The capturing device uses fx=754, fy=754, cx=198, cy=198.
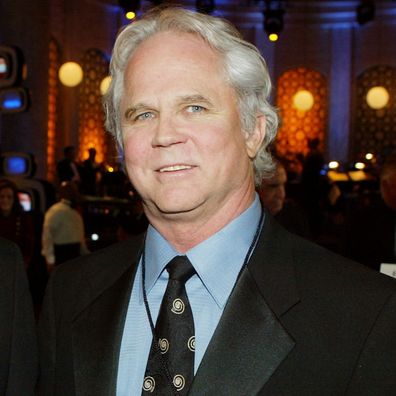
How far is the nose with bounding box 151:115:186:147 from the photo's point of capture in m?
1.50

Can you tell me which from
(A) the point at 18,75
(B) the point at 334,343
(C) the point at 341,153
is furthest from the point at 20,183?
(C) the point at 341,153

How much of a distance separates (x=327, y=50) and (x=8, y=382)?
17.4m

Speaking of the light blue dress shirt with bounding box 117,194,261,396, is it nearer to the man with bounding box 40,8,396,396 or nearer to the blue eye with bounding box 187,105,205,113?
the man with bounding box 40,8,396,396

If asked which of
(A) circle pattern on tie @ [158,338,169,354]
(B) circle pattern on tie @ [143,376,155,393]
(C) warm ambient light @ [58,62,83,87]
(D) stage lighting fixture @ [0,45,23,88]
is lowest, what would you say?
(B) circle pattern on tie @ [143,376,155,393]

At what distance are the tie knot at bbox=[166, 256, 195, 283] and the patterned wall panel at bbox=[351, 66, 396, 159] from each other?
54.7 ft

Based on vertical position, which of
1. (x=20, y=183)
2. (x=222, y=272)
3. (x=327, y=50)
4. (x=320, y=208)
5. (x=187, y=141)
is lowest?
(x=320, y=208)

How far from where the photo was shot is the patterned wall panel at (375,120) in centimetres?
1791

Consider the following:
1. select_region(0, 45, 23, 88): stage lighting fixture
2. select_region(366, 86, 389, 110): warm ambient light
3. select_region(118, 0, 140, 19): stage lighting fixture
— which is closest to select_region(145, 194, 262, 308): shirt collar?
select_region(0, 45, 23, 88): stage lighting fixture

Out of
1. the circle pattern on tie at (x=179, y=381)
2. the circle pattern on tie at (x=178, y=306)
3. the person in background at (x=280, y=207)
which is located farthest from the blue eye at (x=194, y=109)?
the person in background at (x=280, y=207)

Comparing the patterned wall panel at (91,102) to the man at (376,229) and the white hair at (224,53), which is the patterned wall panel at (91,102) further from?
the white hair at (224,53)

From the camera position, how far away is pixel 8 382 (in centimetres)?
173

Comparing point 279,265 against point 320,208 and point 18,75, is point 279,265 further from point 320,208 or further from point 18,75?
point 320,208

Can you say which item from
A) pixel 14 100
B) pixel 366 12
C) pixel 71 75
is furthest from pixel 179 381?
pixel 366 12

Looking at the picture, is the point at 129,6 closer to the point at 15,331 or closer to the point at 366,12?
the point at 366,12
